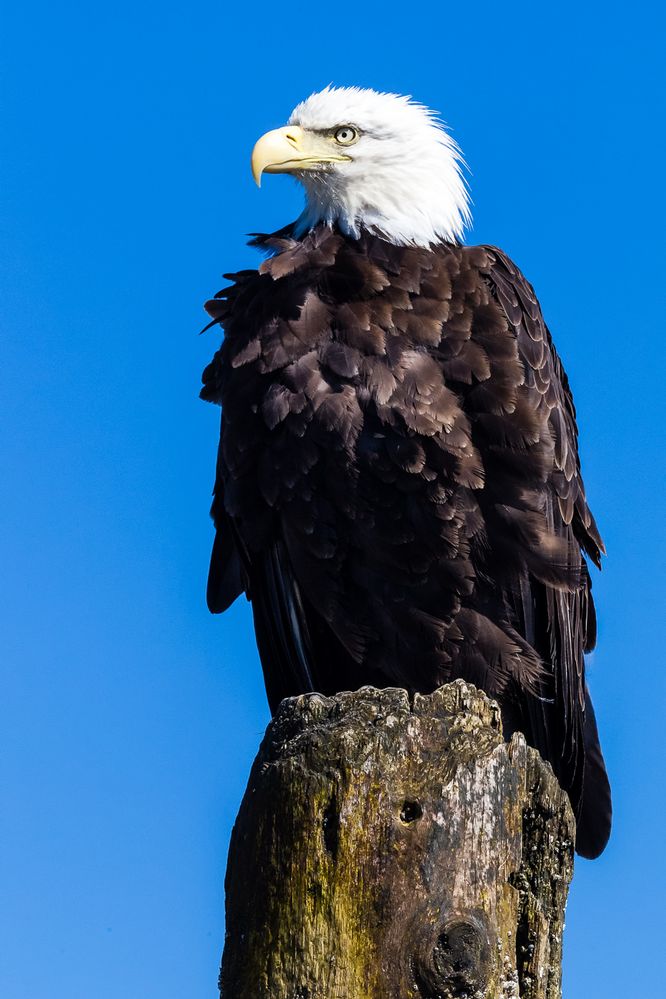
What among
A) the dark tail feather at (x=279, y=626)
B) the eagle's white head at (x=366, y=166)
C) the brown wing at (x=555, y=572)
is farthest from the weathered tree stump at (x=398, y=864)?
the eagle's white head at (x=366, y=166)

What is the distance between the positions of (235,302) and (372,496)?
112 cm

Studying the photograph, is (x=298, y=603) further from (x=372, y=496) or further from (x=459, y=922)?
(x=459, y=922)

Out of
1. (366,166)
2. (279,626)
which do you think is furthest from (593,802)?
(366,166)

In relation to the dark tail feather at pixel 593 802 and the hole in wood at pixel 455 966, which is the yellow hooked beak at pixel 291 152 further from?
the hole in wood at pixel 455 966

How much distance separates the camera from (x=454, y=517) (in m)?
5.48

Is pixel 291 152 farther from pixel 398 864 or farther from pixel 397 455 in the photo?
pixel 398 864

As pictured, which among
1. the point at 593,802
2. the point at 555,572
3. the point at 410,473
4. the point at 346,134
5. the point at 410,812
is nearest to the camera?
the point at 410,812

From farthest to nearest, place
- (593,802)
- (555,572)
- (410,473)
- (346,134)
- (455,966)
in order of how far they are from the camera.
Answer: (346,134) < (593,802) < (555,572) < (410,473) < (455,966)

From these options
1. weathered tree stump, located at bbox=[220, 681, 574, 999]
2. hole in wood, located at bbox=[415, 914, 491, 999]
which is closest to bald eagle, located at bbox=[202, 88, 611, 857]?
weathered tree stump, located at bbox=[220, 681, 574, 999]

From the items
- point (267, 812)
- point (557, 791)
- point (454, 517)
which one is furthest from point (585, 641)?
point (267, 812)

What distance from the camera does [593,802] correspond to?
6.12 metres

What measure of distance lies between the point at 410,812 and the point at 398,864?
0.13 metres

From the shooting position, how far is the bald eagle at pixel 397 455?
5.48m

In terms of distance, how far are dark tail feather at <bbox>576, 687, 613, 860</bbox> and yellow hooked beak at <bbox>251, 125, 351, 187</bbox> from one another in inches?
108
